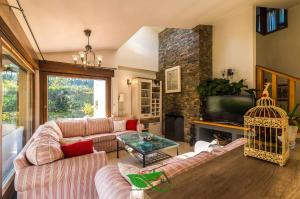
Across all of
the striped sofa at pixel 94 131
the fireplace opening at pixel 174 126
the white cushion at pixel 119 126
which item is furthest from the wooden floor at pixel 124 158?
the fireplace opening at pixel 174 126

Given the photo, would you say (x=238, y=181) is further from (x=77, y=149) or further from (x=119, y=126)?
(x=119, y=126)

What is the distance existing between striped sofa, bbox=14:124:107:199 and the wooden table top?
60.4 inches

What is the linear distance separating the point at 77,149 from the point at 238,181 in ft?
6.27

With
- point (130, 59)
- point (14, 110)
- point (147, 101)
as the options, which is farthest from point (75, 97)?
point (147, 101)

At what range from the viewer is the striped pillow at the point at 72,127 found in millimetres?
3961

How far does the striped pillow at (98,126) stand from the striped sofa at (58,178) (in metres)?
2.30

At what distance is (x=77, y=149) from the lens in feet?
6.82

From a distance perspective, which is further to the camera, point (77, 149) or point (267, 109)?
point (77, 149)

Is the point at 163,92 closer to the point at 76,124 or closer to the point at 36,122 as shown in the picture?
the point at 76,124

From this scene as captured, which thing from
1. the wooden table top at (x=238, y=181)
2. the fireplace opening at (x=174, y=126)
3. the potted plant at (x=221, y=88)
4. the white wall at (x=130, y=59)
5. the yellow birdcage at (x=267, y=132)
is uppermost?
the white wall at (x=130, y=59)

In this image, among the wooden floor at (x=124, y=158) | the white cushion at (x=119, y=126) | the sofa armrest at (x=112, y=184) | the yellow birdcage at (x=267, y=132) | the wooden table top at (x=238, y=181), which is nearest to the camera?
the wooden table top at (x=238, y=181)

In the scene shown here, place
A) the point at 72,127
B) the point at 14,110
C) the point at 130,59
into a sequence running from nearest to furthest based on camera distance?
1. the point at 14,110
2. the point at 72,127
3. the point at 130,59

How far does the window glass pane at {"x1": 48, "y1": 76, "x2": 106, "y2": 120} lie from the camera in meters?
4.54

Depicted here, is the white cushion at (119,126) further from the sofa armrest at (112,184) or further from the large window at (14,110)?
the sofa armrest at (112,184)
